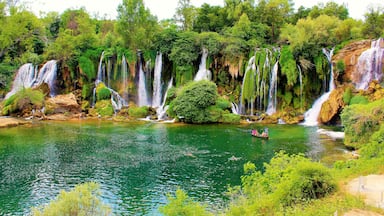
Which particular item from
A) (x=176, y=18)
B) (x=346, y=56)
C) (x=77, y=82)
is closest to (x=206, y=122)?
(x=346, y=56)

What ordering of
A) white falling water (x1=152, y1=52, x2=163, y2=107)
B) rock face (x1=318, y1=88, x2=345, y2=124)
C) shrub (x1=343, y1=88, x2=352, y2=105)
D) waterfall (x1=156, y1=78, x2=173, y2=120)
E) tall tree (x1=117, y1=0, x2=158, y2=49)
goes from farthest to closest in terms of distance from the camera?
tall tree (x1=117, y1=0, x2=158, y2=49), white falling water (x1=152, y1=52, x2=163, y2=107), waterfall (x1=156, y1=78, x2=173, y2=120), rock face (x1=318, y1=88, x2=345, y2=124), shrub (x1=343, y1=88, x2=352, y2=105)

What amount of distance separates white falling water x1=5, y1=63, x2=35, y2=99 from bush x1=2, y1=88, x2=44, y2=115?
4299mm

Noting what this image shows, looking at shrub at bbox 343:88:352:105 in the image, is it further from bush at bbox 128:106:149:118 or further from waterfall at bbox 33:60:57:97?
waterfall at bbox 33:60:57:97

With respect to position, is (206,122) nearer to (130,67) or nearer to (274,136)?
(274,136)

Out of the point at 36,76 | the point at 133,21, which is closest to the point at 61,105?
the point at 36,76

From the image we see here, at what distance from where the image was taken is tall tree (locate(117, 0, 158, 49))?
47.2 metres

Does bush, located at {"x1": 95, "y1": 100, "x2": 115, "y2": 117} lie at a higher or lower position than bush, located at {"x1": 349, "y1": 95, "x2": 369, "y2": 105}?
lower

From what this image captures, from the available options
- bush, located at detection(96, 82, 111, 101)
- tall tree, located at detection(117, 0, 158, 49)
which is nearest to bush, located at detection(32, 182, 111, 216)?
bush, located at detection(96, 82, 111, 101)

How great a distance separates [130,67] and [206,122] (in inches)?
507

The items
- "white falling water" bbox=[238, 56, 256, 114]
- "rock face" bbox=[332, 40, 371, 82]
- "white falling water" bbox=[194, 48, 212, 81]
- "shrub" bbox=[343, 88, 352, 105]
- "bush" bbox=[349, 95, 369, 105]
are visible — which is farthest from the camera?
"white falling water" bbox=[194, 48, 212, 81]

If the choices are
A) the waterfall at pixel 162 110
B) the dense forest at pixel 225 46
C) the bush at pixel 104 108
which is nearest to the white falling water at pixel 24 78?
the dense forest at pixel 225 46

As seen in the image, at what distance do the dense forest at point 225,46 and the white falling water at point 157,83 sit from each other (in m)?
0.60

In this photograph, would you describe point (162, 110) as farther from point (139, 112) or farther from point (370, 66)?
point (370, 66)

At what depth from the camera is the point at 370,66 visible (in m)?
35.8
